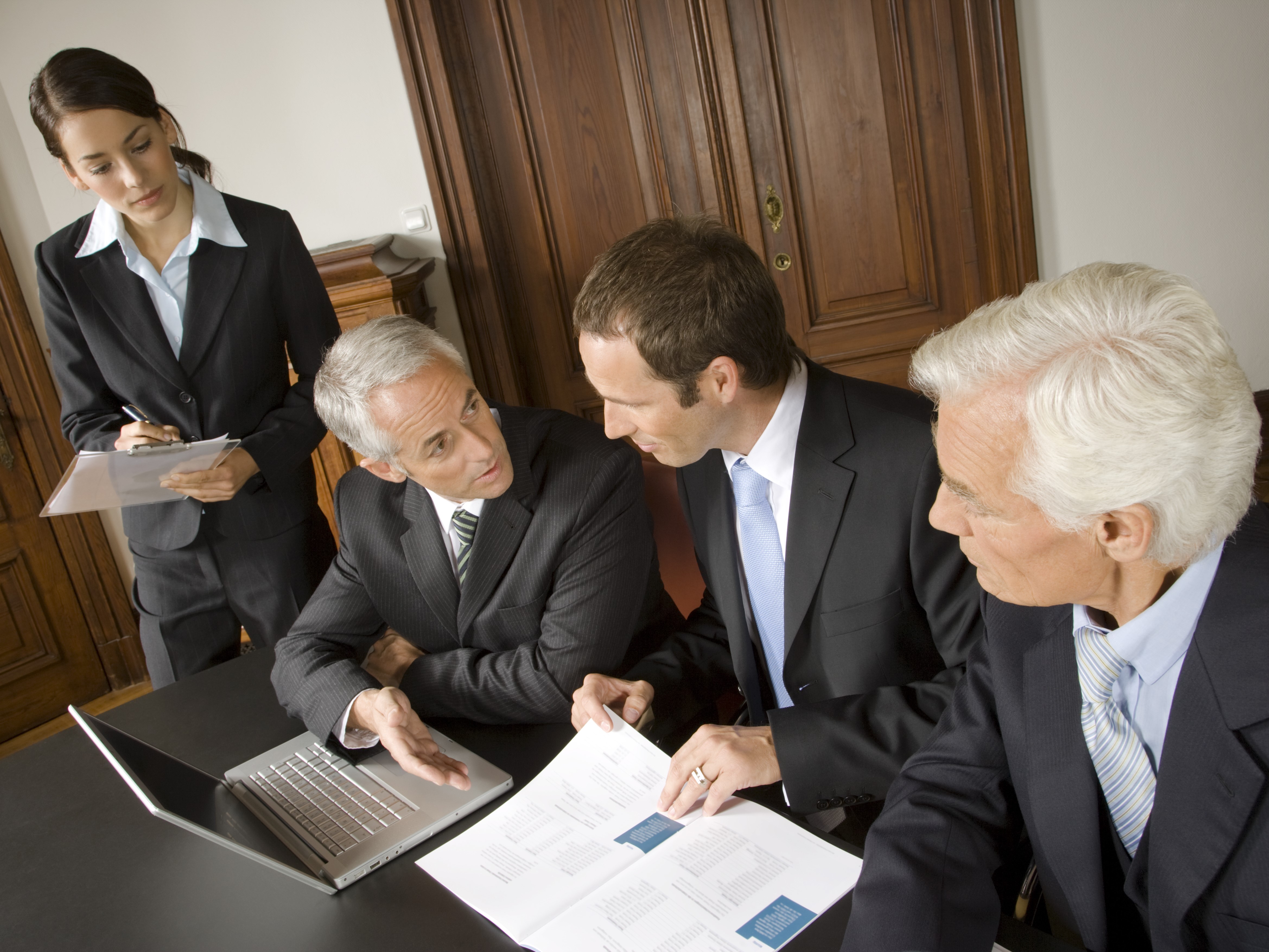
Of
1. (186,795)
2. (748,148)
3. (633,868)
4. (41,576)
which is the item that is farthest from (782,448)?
(41,576)

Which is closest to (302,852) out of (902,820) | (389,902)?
(389,902)

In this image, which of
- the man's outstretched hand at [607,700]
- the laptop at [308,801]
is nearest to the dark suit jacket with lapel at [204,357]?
the laptop at [308,801]

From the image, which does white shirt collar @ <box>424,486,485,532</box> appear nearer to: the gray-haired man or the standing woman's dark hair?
the gray-haired man

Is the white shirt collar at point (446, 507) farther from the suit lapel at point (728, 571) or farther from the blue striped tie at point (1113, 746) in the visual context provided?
the blue striped tie at point (1113, 746)

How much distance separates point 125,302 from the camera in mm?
2027

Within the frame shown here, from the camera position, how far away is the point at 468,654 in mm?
1552

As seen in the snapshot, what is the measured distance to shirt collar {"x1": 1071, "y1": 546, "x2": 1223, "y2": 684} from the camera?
35.7 inches

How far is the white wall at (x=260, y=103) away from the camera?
3.46 metres

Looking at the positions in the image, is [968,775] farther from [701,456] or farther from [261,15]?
[261,15]

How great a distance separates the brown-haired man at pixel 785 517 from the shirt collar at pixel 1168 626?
39 cm

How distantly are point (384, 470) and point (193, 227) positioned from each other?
30.0 inches

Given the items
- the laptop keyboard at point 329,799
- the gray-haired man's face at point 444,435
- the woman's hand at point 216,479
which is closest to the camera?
the laptop keyboard at point 329,799

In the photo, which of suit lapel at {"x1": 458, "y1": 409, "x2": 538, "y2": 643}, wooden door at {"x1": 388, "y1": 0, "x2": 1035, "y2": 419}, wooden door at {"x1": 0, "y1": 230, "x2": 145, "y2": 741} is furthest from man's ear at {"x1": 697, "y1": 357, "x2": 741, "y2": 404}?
wooden door at {"x1": 0, "y1": 230, "x2": 145, "y2": 741}

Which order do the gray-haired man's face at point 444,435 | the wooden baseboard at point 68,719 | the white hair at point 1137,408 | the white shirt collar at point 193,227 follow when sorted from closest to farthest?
the white hair at point 1137,408 → the gray-haired man's face at point 444,435 → the white shirt collar at point 193,227 → the wooden baseboard at point 68,719
